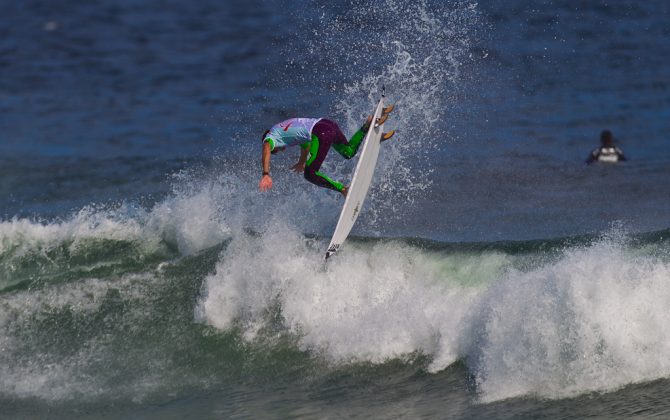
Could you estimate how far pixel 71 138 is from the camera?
919 inches

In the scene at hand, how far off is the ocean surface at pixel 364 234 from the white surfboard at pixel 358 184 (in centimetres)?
51

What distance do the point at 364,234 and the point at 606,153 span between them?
608 cm

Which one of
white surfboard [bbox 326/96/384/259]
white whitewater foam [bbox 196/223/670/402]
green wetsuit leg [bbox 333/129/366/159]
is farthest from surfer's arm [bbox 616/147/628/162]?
green wetsuit leg [bbox 333/129/366/159]

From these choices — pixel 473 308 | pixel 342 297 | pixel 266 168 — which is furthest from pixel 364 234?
pixel 473 308

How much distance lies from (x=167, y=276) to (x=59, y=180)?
7.39 metres

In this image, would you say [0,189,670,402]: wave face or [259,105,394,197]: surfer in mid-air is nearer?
[0,189,670,402]: wave face

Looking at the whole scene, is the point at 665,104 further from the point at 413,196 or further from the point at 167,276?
the point at 167,276

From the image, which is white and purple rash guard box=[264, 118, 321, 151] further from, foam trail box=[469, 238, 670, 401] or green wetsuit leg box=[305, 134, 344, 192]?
foam trail box=[469, 238, 670, 401]

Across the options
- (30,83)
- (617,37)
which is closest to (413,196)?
(617,37)

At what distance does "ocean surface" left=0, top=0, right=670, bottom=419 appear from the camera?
397 inches

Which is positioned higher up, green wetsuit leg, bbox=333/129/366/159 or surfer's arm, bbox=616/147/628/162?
green wetsuit leg, bbox=333/129/366/159

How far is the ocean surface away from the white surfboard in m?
0.51

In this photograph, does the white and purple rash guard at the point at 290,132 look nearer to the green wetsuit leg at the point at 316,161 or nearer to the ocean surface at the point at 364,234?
the green wetsuit leg at the point at 316,161

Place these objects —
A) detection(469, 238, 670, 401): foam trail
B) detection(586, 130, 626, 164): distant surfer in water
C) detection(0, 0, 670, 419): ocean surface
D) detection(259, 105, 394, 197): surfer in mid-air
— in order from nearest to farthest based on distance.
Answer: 1. detection(469, 238, 670, 401): foam trail
2. detection(0, 0, 670, 419): ocean surface
3. detection(259, 105, 394, 197): surfer in mid-air
4. detection(586, 130, 626, 164): distant surfer in water
